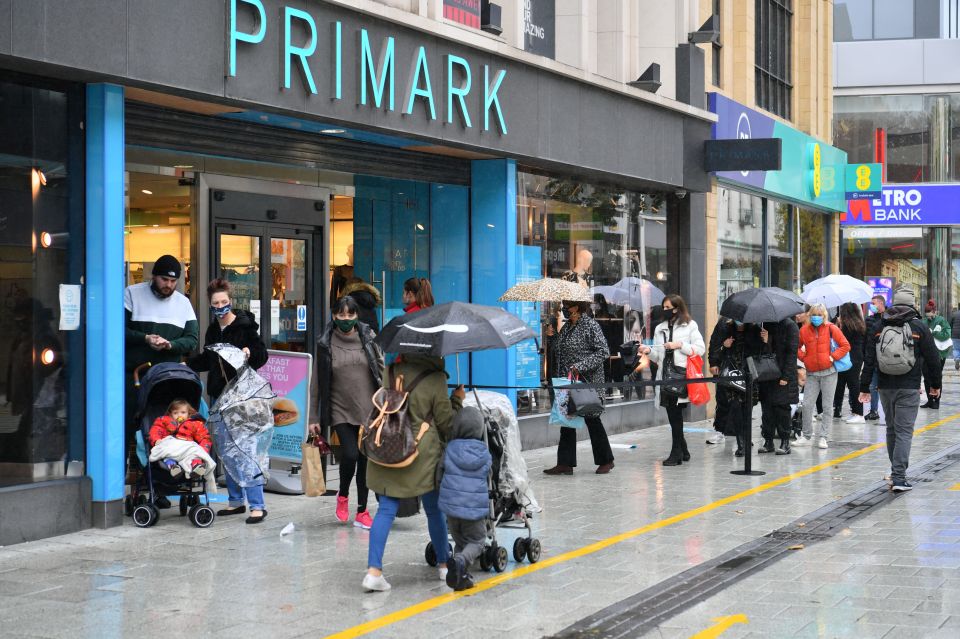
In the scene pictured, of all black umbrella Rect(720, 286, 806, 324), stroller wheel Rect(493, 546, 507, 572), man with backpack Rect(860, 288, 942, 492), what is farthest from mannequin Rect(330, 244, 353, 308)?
stroller wheel Rect(493, 546, 507, 572)

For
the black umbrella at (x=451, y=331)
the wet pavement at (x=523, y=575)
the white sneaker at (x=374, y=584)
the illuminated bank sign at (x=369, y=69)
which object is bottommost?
the wet pavement at (x=523, y=575)

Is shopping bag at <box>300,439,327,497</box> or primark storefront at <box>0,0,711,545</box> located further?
shopping bag at <box>300,439,327,497</box>

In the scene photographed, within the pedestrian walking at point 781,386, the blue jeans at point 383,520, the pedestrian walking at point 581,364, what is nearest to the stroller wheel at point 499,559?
the blue jeans at point 383,520

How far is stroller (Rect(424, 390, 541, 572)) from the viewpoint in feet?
25.3

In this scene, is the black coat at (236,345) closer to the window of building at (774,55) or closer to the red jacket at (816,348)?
the red jacket at (816,348)

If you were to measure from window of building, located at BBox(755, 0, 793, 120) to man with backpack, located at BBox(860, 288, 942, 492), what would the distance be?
12.3 meters

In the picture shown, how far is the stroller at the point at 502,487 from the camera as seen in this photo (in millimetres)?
7707

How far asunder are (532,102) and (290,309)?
3887mm

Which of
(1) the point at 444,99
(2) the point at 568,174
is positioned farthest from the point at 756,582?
(2) the point at 568,174

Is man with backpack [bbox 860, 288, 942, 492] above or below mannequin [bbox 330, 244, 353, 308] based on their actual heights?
below

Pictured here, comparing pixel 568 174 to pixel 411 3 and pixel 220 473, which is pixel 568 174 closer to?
pixel 411 3

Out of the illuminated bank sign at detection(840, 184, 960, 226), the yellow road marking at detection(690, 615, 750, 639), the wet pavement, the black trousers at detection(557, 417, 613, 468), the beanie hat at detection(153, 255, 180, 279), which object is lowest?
the yellow road marking at detection(690, 615, 750, 639)

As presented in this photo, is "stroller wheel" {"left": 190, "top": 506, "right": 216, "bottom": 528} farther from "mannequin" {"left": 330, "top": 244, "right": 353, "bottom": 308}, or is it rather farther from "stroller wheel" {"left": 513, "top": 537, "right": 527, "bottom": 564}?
"mannequin" {"left": 330, "top": 244, "right": 353, "bottom": 308}

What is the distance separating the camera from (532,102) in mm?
14250
